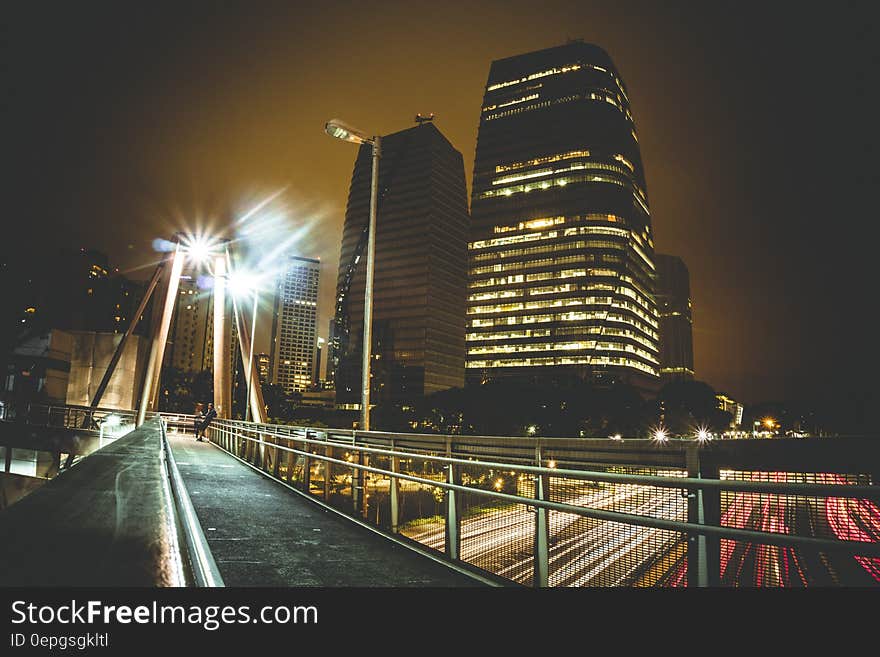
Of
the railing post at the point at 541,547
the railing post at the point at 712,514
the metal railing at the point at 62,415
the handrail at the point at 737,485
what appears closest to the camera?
the handrail at the point at 737,485

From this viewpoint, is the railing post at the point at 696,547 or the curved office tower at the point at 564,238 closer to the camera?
the railing post at the point at 696,547

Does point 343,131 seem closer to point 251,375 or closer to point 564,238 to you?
point 251,375

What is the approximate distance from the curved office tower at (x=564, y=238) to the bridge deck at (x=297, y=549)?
148631 millimetres

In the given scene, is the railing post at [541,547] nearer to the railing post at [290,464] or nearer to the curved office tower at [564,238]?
the railing post at [290,464]

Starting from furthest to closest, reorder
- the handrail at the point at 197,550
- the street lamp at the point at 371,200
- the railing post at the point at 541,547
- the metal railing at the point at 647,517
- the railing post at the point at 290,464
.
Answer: the street lamp at the point at 371,200 → the railing post at the point at 290,464 → the railing post at the point at 541,547 → the handrail at the point at 197,550 → the metal railing at the point at 647,517

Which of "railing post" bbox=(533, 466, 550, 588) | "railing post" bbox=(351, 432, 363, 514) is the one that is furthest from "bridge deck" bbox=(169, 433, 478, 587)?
"railing post" bbox=(533, 466, 550, 588)

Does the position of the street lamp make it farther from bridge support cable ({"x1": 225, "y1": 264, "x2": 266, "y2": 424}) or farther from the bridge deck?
bridge support cable ({"x1": 225, "y1": 264, "x2": 266, "y2": 424})

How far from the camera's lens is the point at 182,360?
187 metres

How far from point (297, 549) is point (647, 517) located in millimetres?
3463

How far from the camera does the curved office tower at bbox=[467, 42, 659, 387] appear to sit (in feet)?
527

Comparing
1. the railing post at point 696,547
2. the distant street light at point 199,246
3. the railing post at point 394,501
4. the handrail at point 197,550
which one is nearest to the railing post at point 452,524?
the railing post at point 394,501

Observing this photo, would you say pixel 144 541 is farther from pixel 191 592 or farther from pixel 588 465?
pixel 588 465

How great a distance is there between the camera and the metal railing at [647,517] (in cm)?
325

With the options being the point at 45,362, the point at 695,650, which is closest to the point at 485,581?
the point at 695,650
